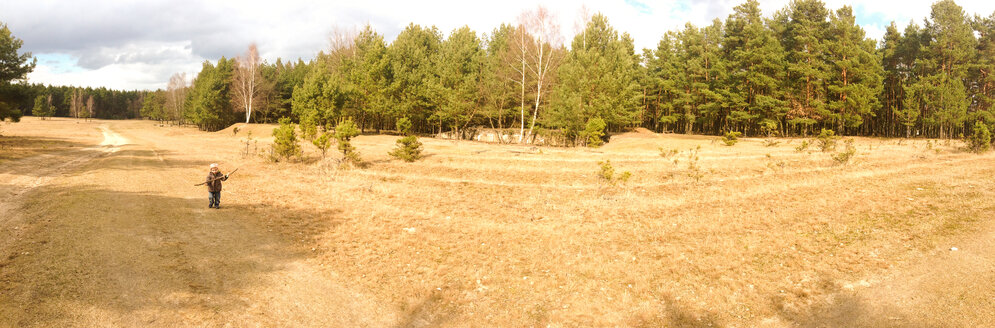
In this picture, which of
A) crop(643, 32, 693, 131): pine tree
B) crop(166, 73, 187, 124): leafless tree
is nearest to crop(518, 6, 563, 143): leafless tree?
crop(643, 32, 693, 131): pine tree

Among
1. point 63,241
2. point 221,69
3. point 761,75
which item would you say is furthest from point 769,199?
point 221,69

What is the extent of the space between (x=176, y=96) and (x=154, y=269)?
120 m

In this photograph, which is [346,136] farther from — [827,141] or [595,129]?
[827,141]

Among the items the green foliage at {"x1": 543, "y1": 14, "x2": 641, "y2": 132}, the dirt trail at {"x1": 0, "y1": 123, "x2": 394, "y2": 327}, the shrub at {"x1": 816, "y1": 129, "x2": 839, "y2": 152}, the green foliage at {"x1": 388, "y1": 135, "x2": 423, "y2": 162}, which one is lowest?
the dirt trail at {"x1": 0, "y1": 123, "x2": 394, "y2": 327}

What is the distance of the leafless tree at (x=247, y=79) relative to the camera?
7188 centimetres

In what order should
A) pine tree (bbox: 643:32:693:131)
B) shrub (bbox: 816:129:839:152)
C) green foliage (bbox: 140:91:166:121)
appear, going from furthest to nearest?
green foliage (bbox: 140:91:166:121), pine tree (bbox: 643:32:693:131), shrub (bbox: 816:129:839:152)

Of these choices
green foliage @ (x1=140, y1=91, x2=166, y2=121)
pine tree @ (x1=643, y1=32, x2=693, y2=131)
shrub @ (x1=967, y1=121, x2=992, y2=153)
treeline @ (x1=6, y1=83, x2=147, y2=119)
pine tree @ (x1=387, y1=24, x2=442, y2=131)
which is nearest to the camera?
shrub @ (x1=967, y1=121, x2=992, y2=153)

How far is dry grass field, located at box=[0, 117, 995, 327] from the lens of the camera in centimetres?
828

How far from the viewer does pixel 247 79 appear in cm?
7344

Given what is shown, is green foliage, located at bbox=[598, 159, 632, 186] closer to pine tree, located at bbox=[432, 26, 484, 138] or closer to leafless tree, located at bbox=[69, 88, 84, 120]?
pine tree, located at bbox=[432, 26, 484, 138]

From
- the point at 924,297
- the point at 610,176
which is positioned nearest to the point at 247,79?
the point at 610,176

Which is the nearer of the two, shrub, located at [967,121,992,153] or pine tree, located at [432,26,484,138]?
shrub, located at [967,121,992,153]

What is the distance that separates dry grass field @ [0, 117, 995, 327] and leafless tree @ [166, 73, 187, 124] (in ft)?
320

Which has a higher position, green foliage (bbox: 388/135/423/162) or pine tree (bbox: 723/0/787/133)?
pine tree (bbox: 723/0/787/133)
